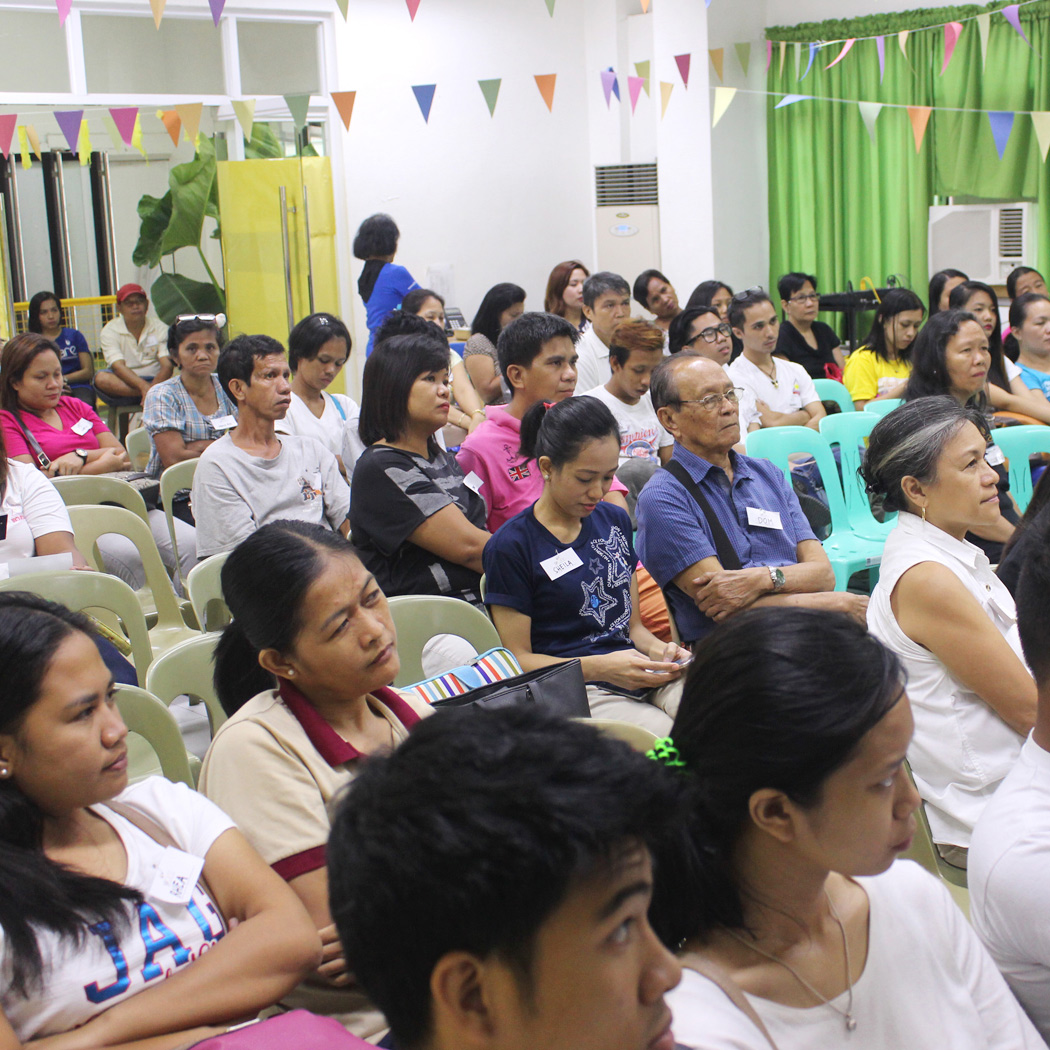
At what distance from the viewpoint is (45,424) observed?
14.9 ft

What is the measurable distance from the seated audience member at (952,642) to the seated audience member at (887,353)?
141 inches

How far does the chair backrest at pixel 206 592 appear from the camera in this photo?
2.75 meters

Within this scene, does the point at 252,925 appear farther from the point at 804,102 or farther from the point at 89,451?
the point at 804,102

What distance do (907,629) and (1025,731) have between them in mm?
253

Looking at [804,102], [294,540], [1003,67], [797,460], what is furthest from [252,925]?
[804,102]

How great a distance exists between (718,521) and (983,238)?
5759 mm

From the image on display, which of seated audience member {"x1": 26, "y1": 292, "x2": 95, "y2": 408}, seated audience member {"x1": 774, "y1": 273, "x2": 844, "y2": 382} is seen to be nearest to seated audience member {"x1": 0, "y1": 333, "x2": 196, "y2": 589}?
seated audience member {"x1": 26, "y1": 292, "x2": 95, "y2": 408}

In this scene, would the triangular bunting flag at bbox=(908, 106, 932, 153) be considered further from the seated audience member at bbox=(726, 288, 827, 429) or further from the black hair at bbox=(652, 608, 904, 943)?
the black hair at bbox=(652, 608, 904, 943)

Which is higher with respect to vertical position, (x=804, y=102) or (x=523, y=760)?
(x=804, y=102)

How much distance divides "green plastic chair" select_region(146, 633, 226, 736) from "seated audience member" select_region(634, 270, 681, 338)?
496 cm

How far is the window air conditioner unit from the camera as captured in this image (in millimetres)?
7309

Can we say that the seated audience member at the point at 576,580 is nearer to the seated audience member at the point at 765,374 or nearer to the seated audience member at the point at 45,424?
the seated audience member at the point at 45,424

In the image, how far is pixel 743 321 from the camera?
5086 millimetres

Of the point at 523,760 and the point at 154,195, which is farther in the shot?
the point at 154,195
